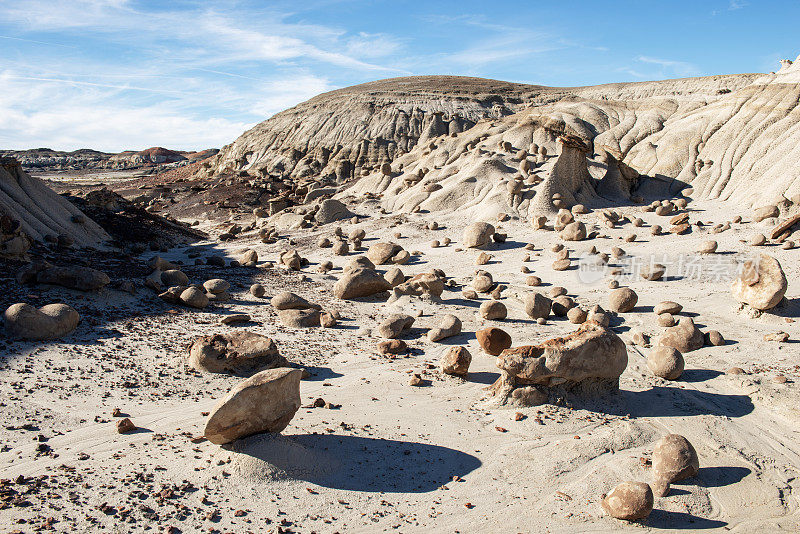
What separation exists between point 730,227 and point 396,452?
40.6 feet

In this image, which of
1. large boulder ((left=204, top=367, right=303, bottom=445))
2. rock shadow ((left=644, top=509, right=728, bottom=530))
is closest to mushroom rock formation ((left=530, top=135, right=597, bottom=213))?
rock shadow ((left=644, top=509, right=728, bottom=530))

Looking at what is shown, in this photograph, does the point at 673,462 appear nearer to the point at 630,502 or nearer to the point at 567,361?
the point at 630,502

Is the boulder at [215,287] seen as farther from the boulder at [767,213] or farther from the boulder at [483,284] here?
the boulder at [767,213]

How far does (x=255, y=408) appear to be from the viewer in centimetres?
478

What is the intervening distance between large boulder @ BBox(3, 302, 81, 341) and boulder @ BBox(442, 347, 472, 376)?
525cm

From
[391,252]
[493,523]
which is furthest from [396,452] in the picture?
[391,252]

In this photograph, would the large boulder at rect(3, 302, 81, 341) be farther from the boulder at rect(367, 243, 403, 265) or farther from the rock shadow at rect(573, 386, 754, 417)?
the boulder at rect(367, 243, 403, 265)

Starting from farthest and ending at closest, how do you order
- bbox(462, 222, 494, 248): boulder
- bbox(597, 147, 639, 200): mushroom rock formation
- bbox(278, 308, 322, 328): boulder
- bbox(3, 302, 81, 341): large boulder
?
bbox(597, 147, 639, 200): mushroom rock formation < bbox(462, 222, 494, 248): boulder < bbox(278, 308, 322, 328): boulder < bbox(3, 302, 81, 341): large boulder

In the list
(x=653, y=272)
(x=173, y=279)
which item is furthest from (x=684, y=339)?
(x=173, y=279)

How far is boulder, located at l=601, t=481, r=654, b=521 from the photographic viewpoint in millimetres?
4188

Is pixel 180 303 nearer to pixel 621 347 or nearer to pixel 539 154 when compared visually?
pixel 621 347

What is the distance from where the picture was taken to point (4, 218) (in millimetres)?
11039

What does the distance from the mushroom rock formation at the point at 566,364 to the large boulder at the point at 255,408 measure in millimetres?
2343

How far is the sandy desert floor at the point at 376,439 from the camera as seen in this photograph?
13.9 feet
